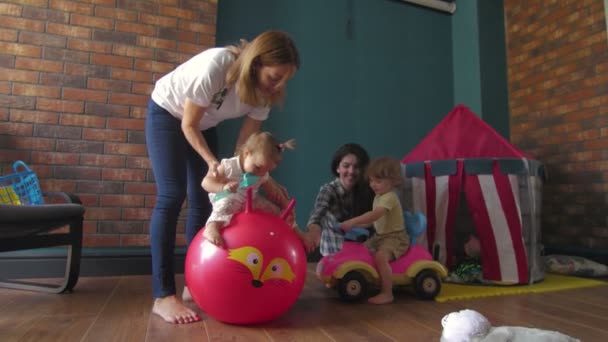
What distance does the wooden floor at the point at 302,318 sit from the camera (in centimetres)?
116

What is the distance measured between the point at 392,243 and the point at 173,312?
0.94 meters

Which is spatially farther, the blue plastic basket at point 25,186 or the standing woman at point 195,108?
the blue plastic basket at point 25,186

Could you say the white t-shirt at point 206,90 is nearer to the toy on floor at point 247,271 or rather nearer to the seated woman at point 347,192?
the toy on floor at point 247,271

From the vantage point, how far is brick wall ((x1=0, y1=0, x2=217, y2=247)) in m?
2.07

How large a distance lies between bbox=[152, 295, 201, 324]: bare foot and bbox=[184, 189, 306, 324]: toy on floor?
0.35ft

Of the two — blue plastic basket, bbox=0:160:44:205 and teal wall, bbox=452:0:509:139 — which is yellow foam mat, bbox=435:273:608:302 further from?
blue plastic basket, bbox=0:160:44:205

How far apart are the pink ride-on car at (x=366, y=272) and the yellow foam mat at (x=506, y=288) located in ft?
0.29

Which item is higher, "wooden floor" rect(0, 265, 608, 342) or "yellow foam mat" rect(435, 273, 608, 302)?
"yellow foam mat" rect(435, 273, 608, 302)

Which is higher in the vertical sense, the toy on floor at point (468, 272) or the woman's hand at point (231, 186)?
the woman's hand at point (231, 186)

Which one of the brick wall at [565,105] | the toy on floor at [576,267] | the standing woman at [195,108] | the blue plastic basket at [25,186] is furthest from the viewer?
the brick wall at [565,105]

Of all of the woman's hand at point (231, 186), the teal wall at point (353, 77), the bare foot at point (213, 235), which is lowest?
the bare foot at point (213, 235)

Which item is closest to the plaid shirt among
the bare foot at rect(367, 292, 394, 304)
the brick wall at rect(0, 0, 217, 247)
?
the bare foot at rect(367, 292, 394, 304)

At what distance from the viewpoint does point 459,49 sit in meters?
3.10

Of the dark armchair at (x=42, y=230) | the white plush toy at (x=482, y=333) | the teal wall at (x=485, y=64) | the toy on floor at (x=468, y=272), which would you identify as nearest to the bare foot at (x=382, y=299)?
the toy on floor at (x=468, y=272)
